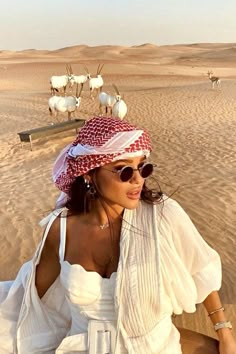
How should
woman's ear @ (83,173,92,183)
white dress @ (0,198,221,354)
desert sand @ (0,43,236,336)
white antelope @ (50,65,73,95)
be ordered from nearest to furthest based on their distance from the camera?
white dress @ (0,198,221,354), woman's ear @ (83,173,92,183), desert sand @ (0,43,236,336), white antelope @ (50,65,73,95)

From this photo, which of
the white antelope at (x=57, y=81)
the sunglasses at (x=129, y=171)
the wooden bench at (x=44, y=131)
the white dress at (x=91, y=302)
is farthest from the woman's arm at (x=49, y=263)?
the white antelope at (x=57, y=81)

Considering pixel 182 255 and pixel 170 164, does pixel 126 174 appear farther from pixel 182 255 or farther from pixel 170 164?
pixel 170 164

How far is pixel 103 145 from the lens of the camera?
5.83 feet

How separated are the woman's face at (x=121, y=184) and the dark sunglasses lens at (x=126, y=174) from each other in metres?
0.02

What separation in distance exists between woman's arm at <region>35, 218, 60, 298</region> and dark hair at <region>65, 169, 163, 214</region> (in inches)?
3.6

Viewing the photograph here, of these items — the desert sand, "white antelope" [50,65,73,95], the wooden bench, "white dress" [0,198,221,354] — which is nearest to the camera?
"white dress" [0,198,221,354]

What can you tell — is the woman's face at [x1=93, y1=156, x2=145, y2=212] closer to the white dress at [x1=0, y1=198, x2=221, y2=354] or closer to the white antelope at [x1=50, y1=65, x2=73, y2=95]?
the white dress at [x1=0, y1=198, x2=221, y2=354]

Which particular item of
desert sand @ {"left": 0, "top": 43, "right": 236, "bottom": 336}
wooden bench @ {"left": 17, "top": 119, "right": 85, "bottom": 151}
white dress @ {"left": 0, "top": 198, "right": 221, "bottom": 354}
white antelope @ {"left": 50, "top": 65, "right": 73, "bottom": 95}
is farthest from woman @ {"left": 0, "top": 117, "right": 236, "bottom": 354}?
white antelope @ {"left": 50, "top": 65, "right": 73, "bottom": 95}

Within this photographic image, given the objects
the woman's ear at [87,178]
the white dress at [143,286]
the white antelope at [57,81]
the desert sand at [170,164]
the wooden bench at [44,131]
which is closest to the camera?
the white dress at [143,286]

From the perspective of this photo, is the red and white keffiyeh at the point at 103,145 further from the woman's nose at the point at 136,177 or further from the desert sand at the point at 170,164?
the desert sand at the point at 170,164

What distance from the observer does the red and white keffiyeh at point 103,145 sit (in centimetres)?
179

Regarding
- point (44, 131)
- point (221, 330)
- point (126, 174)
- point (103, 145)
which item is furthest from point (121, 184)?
point (44, 131)

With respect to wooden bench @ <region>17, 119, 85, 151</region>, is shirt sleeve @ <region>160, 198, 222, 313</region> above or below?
above

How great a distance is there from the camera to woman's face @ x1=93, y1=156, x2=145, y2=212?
1.85 meters
